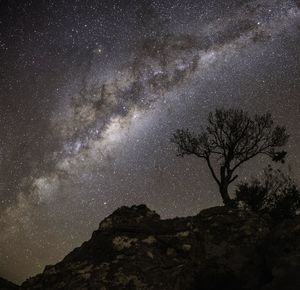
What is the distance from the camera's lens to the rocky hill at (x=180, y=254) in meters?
15.9

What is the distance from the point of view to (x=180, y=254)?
1848 centimetres

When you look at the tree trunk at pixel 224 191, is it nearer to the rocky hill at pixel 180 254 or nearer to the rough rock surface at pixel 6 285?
the rocky hill at pixel 180 254

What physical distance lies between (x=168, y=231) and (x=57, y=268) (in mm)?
5599

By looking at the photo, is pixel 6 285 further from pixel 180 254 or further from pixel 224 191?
pixel 224 191

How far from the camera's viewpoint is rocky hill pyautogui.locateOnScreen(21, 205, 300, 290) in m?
15.9

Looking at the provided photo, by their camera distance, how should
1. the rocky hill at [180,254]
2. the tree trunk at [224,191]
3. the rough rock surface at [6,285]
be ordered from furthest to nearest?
the tree trunk at [224,191]
the rough rock surface at [6,285]
the rocky hill at [180,254]

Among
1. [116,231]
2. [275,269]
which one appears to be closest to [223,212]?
[116,231]

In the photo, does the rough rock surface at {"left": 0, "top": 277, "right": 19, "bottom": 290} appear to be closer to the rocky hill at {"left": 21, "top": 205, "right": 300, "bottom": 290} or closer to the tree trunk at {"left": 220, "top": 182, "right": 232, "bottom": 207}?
the rocky hill at {"left": 21, "top": 205, "right": 300, "bottom": 290}

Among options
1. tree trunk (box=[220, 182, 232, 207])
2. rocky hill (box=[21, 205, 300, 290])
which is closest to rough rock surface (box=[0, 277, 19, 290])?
rocky hill (box=[21, 205, 300, 290])

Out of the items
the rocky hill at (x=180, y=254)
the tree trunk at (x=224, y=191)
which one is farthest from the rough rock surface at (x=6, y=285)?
the tree trunk at (x=224, y=191)

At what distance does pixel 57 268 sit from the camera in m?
18.9

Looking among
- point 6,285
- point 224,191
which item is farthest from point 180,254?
point 224,191

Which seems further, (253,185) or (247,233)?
(253,185)

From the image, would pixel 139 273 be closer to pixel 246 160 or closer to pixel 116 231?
pixel 116 231
